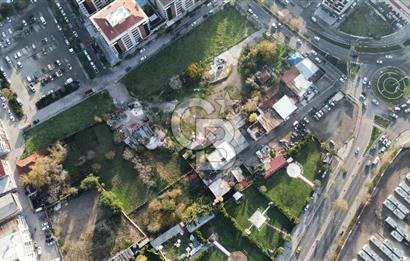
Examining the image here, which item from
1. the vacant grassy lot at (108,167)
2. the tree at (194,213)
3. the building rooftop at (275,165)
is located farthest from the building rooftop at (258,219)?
the vacant grassy lot at (108,167)

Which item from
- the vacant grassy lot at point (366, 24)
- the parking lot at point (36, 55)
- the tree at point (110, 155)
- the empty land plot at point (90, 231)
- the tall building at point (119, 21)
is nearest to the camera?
the empty land plot at point (90, 231)

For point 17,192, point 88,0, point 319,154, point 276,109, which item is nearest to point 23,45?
point 88,0

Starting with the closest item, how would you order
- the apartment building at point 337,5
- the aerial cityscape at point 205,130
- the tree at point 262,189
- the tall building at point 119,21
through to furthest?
the tall building at point 119,21
the aerial cityscape at point 205,130
the tree at point 262,189
the apartment building at point 337,5

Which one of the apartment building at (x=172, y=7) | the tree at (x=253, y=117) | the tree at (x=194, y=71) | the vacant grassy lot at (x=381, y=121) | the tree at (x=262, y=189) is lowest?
the vacant grassy lot at (x=381, y=121)

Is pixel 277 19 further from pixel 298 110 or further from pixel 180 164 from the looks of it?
pixel 180 164

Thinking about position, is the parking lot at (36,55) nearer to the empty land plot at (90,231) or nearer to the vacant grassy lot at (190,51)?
the vacant grassy lot at (190,51)
